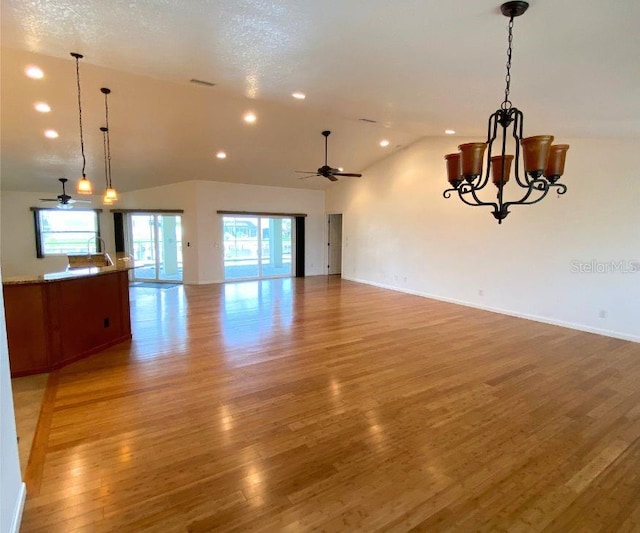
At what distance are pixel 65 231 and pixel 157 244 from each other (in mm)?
2501

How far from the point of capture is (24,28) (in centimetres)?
257

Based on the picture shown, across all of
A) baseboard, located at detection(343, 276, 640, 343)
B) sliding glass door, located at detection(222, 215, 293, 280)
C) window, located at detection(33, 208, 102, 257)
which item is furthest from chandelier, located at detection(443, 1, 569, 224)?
window, located at detection(33, 208, 102, 257)

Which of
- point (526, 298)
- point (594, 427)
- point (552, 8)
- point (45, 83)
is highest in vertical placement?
point (45, 83)

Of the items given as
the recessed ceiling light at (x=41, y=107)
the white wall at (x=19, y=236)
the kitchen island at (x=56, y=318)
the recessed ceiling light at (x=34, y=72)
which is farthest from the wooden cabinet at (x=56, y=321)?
the white wall at (x=19, y=236)

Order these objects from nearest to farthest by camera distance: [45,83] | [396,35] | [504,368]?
1. [396,35]
2. [504,368]
3. [45,83]

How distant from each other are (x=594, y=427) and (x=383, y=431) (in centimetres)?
166

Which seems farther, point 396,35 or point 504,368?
point 504,368

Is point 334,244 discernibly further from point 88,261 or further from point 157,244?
point 88,261

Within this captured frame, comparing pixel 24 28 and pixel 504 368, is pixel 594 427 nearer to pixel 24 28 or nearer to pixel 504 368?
pixel 504 368

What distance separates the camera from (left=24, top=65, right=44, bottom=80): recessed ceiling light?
3.98m

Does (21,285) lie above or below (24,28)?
below

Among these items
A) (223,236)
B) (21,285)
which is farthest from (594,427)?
(223,236)

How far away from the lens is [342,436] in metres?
2.51

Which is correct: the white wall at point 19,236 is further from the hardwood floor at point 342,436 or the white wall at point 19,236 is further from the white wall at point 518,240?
the white wall at point 518,240
